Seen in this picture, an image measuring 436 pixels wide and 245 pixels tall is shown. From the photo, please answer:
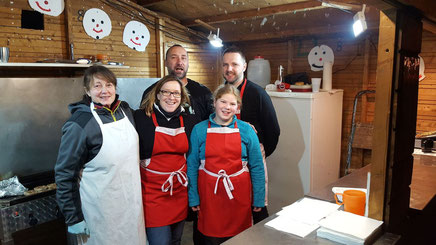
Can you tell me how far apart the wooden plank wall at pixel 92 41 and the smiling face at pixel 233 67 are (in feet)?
5.19

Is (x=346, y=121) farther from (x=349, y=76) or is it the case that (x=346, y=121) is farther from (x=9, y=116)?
(x=9, y=116)

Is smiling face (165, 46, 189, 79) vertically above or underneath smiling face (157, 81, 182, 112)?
above

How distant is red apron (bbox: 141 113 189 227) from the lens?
6.21ft

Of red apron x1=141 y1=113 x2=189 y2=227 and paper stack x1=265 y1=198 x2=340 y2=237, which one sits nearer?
paper stack x1=265 y1=198 x2=340 y2=237

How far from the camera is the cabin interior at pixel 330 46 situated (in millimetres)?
1328

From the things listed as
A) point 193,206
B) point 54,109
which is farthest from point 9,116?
point 193,206

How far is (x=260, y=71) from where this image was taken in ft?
13.1

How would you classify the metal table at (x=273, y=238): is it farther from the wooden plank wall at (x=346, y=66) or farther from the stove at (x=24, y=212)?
the wooden plank wall at (x=346, y=66)

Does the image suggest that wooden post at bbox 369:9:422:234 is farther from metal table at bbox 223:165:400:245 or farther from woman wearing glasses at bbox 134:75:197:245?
woman wearing glasses at bbox 134:75:197:245

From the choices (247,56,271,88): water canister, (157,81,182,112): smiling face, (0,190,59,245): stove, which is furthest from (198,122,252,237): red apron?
(247,56,271,88): water canister

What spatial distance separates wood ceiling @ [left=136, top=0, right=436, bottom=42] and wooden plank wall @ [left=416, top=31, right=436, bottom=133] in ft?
1.79

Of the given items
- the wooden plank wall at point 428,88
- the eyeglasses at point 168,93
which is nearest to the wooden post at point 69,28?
the eyeglasses at point 168,93

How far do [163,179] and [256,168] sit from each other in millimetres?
583

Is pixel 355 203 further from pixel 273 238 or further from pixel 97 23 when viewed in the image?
pixel 97 23
